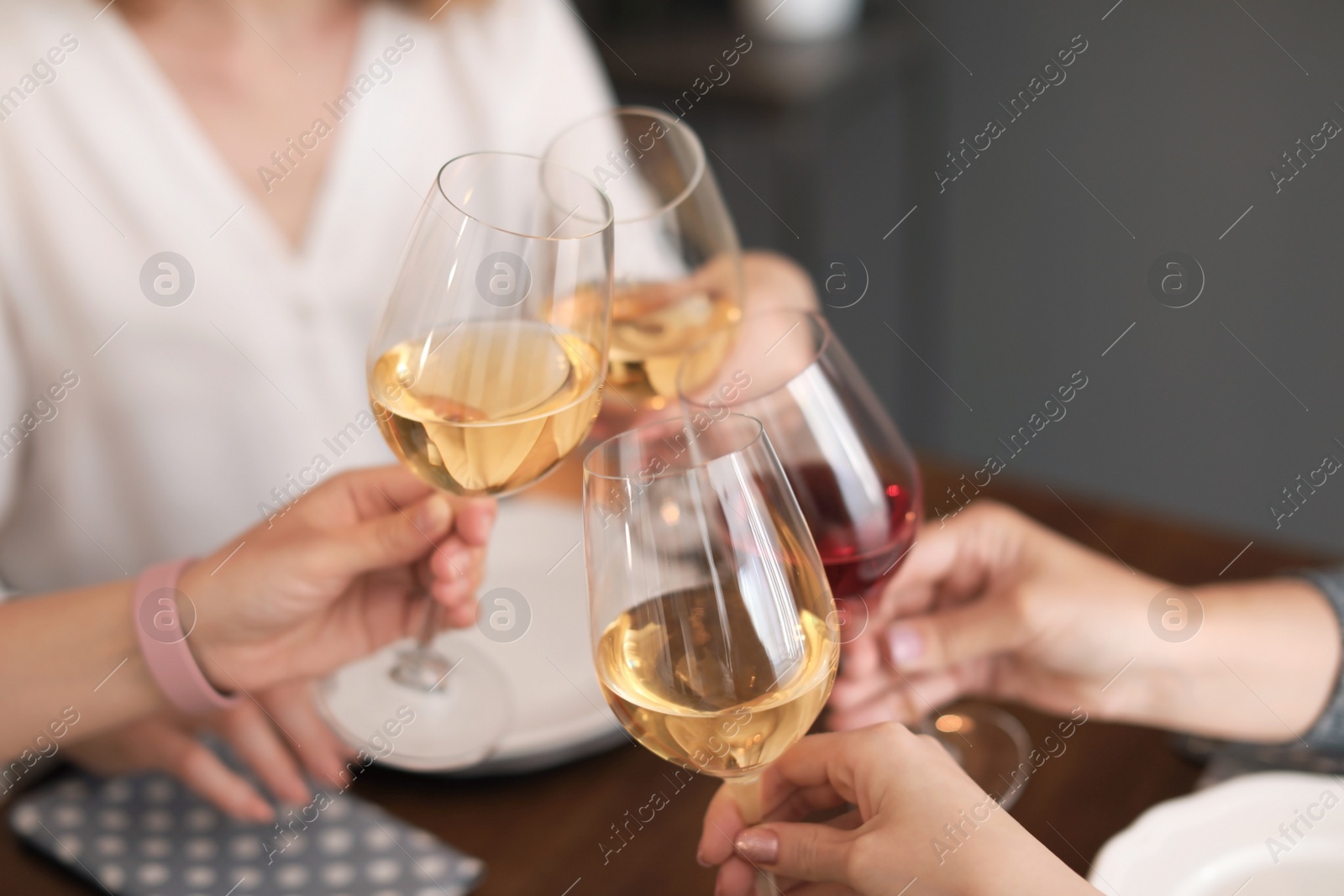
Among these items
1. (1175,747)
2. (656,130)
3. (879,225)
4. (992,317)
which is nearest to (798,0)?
(879,225)

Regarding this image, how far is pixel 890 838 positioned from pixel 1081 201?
1.91m

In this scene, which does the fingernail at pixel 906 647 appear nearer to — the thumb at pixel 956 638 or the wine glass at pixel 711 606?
the thumb at pixel 956 638

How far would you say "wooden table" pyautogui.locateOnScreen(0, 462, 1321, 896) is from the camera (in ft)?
2.17

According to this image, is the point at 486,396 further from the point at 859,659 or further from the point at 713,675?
the point at 859,659

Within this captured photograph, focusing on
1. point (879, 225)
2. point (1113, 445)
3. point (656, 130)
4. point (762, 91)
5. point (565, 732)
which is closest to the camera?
point (565, 732)

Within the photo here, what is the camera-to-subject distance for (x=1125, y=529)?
3.10ft

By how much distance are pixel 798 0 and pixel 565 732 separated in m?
1.72

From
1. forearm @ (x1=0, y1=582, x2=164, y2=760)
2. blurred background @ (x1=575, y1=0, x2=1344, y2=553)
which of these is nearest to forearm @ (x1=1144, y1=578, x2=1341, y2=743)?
forearm @ (x1=0, y1=582, x2=164, y2=760)

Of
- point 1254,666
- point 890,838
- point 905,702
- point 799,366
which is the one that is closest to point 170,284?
point 799,366

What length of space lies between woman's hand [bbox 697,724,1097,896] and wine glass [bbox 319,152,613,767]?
23 centimetres

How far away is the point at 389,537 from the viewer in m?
0.72

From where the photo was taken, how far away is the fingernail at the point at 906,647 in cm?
79

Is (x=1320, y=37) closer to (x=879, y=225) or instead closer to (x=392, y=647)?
(x=879, y=225)

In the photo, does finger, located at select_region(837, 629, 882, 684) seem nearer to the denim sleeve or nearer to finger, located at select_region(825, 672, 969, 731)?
finger, located at select_region(825, 672, 969, 731)
